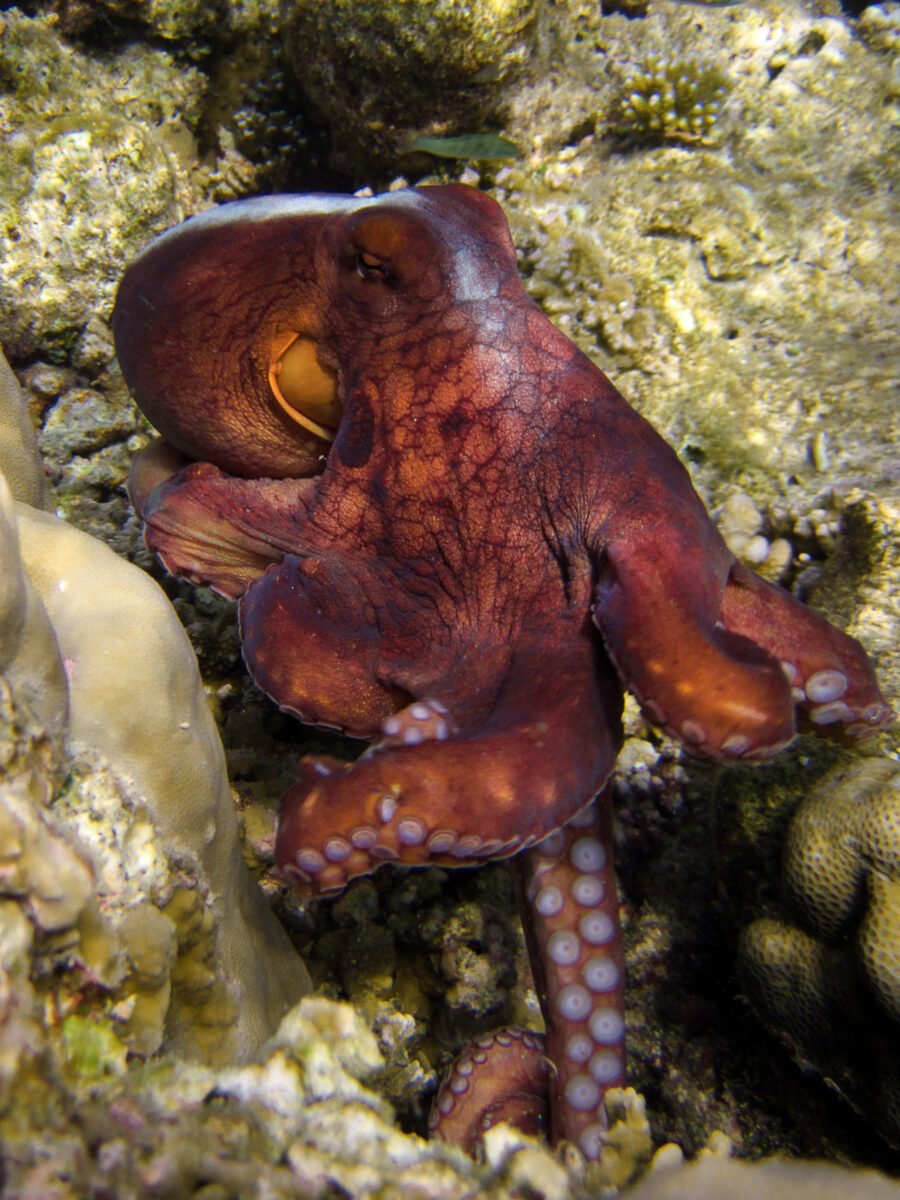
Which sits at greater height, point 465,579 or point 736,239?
point 736,239

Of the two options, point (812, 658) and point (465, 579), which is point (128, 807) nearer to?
point (465, 579)

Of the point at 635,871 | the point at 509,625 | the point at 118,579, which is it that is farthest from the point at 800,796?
the point at 118,579

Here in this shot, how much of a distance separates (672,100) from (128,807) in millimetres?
4702

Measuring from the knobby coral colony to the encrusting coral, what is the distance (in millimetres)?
309

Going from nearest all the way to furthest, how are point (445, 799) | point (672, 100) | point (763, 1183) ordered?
point (763, 1183) < point (445, 799) < point (672, 100)

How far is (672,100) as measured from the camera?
14.6 feet

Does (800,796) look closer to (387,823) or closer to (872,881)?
(872,881)

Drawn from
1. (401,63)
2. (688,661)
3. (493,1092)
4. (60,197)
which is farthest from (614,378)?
(493,1092)

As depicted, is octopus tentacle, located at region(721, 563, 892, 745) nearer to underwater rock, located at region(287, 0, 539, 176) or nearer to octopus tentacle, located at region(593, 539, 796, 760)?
octopus tentacle, located at region(593, 539, 796, 760)

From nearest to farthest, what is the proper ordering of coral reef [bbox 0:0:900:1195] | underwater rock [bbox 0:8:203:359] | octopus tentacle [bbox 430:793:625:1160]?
1. coral reef [bbox 0:0:900:1195]
2. octopus tentacle [bbox 430:793:625:1160]
3. underwater rock [bbox 0:8:203:359]

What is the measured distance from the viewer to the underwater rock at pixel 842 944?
2.18 meters

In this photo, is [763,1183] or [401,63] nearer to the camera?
[763,1183]

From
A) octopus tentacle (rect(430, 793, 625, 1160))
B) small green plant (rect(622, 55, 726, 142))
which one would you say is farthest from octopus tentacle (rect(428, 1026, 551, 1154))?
small green plant (rect(622, 55, 726, 142))

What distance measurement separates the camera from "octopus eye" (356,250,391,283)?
2.12 m
